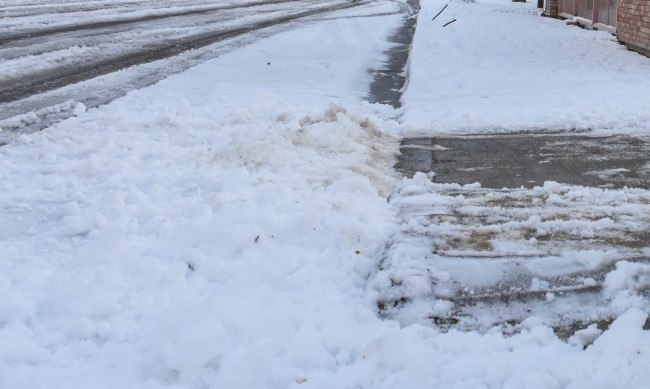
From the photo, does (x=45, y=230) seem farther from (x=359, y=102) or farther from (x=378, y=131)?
(x=359, y=102)

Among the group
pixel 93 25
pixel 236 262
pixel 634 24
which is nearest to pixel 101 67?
pixel 93 25

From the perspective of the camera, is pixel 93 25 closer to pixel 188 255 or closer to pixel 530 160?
pixel 530 160

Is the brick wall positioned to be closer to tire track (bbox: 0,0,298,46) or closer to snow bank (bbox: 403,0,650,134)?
snow bank (bbox: 403,0,650,134)

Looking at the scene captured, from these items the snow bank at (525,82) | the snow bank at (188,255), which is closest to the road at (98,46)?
the snow bank at (188,255)

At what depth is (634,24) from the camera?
40.4 feet

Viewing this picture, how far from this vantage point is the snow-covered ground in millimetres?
2809

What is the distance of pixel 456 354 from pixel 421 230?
1.41 m

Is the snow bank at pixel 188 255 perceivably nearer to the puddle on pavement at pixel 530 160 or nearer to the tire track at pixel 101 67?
the puddle on pavement at pixel 530 160

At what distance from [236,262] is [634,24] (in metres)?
11.2

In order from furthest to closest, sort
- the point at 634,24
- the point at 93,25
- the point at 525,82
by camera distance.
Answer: the point at 93,25 < the point at 634,24 < the point at 525,82

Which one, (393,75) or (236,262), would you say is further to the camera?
(393,75)

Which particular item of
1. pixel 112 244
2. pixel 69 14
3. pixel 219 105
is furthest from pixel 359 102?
A: pixel 69 14

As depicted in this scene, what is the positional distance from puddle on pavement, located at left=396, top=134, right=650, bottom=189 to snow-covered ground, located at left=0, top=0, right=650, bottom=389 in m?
0.36

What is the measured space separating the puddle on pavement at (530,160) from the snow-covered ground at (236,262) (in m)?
0.36
